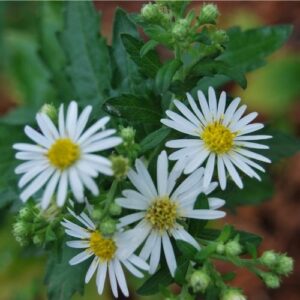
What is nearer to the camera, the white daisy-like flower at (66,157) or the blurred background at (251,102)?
the white daisy-like flower at (66,157)

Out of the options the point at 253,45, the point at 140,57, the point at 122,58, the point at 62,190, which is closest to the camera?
the point at 62,190

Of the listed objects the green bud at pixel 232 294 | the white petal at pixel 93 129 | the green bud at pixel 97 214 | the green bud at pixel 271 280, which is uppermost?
the white petal at pixel 93 129

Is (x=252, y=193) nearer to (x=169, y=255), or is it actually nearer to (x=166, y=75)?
(x=169, y=255)

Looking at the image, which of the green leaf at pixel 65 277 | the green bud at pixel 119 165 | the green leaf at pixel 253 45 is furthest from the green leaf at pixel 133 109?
the green leaf at pixel 253 45

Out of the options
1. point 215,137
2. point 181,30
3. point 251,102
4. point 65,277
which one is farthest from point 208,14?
point 251,102

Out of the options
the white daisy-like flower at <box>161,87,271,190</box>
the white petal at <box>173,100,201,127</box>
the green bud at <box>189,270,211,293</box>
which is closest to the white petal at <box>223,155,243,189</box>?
the white daisy-like flower at <box>161,87,271,190</box>

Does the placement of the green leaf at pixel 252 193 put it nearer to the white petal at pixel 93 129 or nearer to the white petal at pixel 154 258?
the white petal at pixel 154 258
